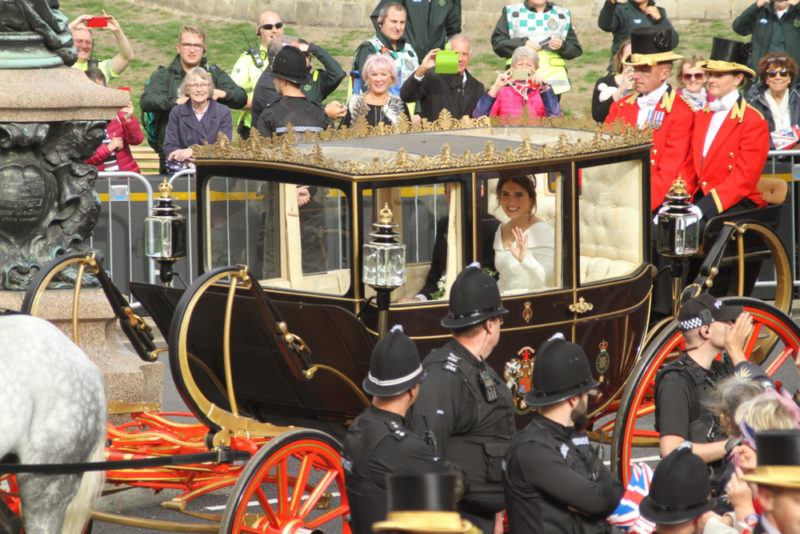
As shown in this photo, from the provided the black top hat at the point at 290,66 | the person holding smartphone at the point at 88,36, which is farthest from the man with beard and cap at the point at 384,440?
the person holding smartphone at the point at 88,36

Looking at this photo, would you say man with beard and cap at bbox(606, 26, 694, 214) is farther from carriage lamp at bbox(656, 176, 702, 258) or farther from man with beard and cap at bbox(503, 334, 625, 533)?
man with beard and cap at bbox(503, 334, 625, 533)

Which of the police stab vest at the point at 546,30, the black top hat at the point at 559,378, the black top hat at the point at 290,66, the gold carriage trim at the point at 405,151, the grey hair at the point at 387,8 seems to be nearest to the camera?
the black top hat at the point at 559,378

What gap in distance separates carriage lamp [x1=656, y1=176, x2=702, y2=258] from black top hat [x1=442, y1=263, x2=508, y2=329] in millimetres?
2038

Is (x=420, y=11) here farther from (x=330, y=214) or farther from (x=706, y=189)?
(x=330, y=214)

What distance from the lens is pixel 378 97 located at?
10227 mm

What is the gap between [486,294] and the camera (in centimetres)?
538

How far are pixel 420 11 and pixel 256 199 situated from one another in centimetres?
758

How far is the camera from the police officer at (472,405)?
5.15 metres

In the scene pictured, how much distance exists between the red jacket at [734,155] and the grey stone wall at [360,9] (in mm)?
13796

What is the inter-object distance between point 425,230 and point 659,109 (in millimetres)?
2732

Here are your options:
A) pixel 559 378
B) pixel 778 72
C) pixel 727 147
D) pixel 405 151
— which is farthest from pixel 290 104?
pixel 559 378

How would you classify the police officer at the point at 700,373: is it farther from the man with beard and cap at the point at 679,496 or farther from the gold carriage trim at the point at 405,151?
the man with beard and cap at the point at 679,496

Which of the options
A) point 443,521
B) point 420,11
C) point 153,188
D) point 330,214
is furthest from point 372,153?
point 420,11

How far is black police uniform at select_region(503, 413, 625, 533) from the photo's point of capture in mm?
4547
